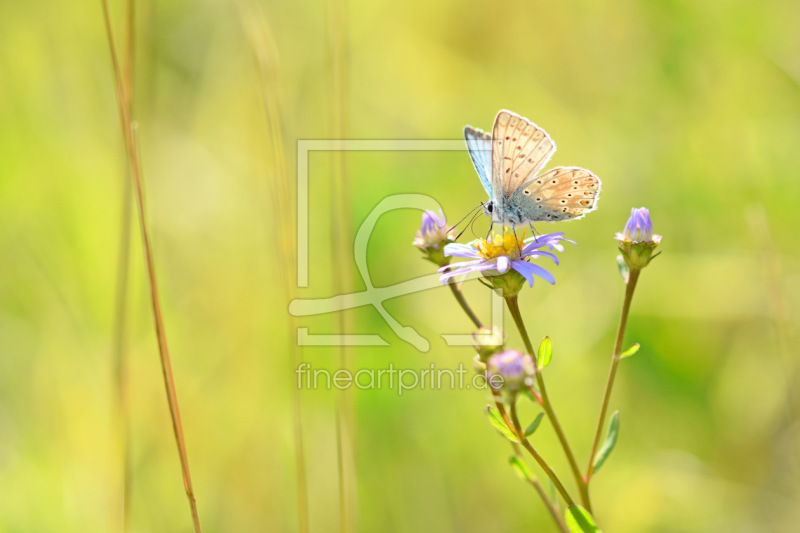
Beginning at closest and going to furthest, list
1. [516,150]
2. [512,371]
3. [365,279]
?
[512,371]
[516,150]
[365,279]

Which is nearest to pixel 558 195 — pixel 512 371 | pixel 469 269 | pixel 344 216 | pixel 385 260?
pixel 469 269

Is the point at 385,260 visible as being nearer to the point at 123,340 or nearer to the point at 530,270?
the point at 123,340

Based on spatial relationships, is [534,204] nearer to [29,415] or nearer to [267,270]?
[267,270]

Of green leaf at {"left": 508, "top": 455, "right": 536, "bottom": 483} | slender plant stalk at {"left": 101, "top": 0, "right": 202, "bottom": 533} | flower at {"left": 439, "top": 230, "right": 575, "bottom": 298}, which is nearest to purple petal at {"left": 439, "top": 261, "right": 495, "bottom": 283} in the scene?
flower at {"left": 439, "top": 230, "right": 575, "bottom": 298}

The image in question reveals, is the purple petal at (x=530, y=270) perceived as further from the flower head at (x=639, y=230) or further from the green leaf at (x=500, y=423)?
the green leaf at (x=500, y=423)

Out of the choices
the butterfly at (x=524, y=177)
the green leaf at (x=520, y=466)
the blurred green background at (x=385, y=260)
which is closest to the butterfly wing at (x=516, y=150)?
the butterfly at (x=524, y=177)
